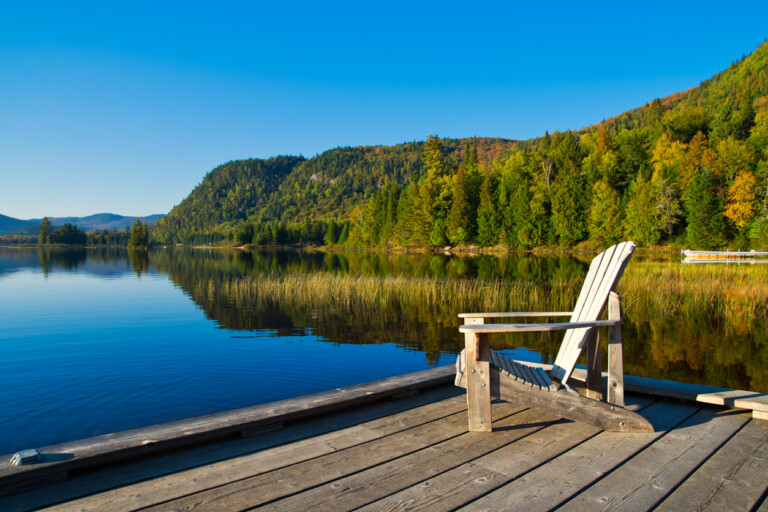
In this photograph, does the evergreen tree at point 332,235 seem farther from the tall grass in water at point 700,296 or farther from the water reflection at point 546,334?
the tall grass in water at point 700,296

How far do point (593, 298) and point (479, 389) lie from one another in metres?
1.28

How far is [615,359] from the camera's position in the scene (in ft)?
10.7

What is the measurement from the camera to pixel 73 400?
20.1ft

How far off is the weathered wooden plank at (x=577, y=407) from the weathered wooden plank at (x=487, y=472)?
0.33 ft

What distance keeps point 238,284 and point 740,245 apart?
147 feet

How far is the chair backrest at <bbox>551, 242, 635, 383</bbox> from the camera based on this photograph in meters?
3.44

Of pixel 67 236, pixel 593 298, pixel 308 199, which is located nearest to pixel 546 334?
pixel 593 298

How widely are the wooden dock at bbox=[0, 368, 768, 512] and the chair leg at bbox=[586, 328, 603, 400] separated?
14.8 inches

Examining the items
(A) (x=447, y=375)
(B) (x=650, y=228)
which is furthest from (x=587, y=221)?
(A) (x=447, y=375)

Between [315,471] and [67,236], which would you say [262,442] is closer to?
[315,471]

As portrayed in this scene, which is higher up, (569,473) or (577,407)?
(577,407)

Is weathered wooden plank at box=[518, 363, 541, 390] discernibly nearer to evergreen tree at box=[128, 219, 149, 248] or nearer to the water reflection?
the water reflection

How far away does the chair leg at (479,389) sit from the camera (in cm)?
308

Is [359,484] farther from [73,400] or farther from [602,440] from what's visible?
[73,400]
